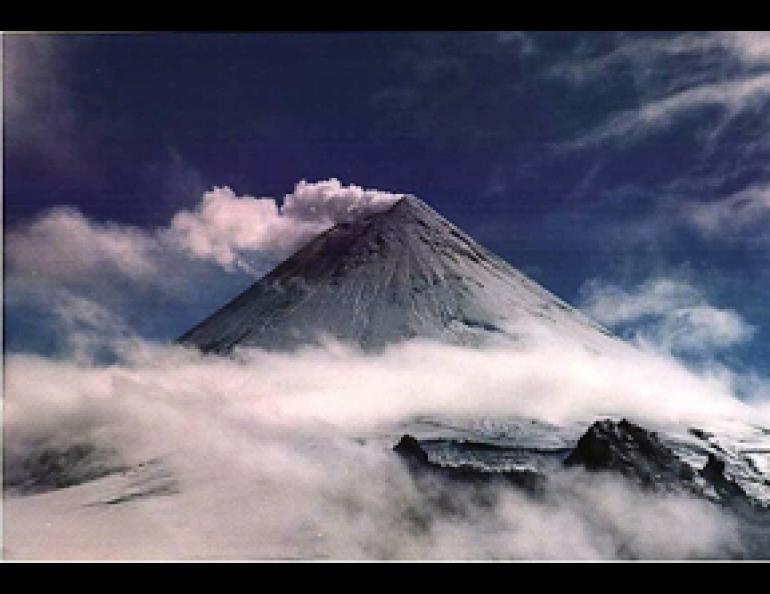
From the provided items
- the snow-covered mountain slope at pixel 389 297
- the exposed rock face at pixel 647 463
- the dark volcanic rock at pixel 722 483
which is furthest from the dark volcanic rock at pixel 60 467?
the dark volcanic rock at pixel 722 483

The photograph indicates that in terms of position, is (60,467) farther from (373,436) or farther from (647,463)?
(647,463)

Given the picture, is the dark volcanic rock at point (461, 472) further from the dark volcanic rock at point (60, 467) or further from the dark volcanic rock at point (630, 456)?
the dark volcanic rock at point (60, 467)

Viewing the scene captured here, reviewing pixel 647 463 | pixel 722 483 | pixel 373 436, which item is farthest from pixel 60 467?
pixel 722 483

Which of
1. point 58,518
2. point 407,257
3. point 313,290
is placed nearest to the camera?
point 58,518

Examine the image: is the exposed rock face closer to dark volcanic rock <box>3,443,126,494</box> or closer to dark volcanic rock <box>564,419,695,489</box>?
dark volcanic rock <box>564,419,695,489</box>
